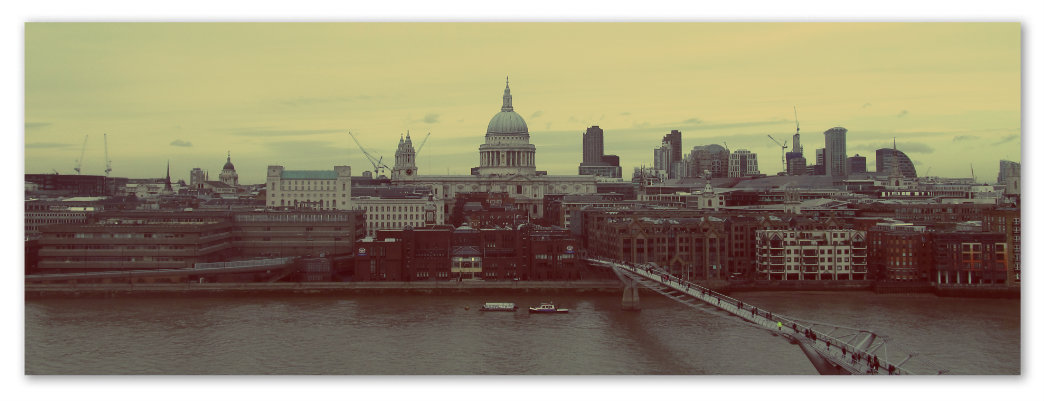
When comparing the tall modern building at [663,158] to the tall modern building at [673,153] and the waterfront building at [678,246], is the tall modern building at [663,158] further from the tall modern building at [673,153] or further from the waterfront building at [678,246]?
the waterfront building at [678,246]

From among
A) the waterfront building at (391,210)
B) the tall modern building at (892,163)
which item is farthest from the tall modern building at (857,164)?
the waterfront building at (391,210)

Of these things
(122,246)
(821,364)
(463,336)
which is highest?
(122,246)

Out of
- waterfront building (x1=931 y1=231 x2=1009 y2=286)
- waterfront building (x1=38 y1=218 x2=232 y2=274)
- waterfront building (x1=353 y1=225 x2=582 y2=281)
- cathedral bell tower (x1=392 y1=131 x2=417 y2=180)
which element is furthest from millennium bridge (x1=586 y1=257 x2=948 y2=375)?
cathedral bell tower (x1=392 y1=131 x2=417 y2=180)

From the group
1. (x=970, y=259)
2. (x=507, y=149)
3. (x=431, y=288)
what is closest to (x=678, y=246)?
(x=431, y=288)

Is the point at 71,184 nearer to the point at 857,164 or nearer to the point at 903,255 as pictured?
the point at 903,255

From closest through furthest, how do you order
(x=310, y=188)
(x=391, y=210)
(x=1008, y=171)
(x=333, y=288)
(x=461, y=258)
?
(x=1008, y=171) < (x=333, y=288) < (x=461, y=258) < (x=391, y=210) < (x=310, y=188)

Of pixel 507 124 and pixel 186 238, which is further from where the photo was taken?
pixel 507 124

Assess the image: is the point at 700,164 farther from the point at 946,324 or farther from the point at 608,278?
the point at 946,324
